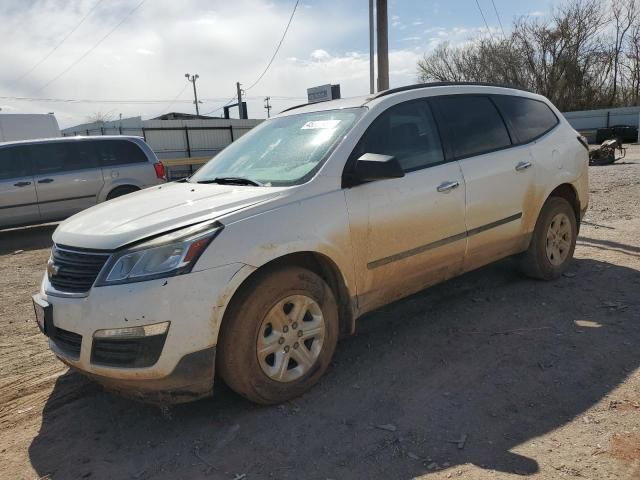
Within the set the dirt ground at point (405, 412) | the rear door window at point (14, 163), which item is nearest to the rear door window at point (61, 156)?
the rear door window at point (14, 163)

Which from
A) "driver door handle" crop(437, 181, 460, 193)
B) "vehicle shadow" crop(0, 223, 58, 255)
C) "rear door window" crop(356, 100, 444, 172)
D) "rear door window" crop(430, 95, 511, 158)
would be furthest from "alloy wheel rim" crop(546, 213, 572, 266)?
"vehicle shadow" crop(0, 223, 58, 255)

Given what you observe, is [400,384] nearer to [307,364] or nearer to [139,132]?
[307,364]

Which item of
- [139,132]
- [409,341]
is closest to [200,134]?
[139,132]

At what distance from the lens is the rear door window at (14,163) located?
9.23m

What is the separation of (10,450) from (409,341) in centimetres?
265

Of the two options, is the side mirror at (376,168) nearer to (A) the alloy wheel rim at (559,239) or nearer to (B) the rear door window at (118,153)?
(A) the alloy wheel rim at (559,239)

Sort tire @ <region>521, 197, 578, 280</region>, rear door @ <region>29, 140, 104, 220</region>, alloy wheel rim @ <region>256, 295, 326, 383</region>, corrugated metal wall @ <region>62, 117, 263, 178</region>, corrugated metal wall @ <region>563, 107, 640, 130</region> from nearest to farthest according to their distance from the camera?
alloy wheel rim @ <region>256, 295, 326, 383</region> < tire @ <region>521, 197, 578, 280</region> < rear door @ <region>29, 140, 104, 220</region> < corrugated metal wall @ <region>62, 117, 263, 178</region> < corrugated metal wall @ <region>563, 107, 640, 130</region>

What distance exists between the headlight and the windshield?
0.80 meters

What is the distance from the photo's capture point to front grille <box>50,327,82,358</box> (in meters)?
2.79

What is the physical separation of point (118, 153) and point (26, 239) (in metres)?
2.41

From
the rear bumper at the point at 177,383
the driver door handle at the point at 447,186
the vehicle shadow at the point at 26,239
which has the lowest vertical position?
the vehicle shadow at the point at 26,239

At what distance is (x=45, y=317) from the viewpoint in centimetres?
293

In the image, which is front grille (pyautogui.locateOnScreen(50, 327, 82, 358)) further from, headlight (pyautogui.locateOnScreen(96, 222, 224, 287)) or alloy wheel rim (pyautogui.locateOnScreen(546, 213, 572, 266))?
alloy wheel rim (pyautogui.locateOnScreen(546, 213, 572, 266))

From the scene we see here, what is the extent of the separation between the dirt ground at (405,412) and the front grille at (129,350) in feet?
1.67
